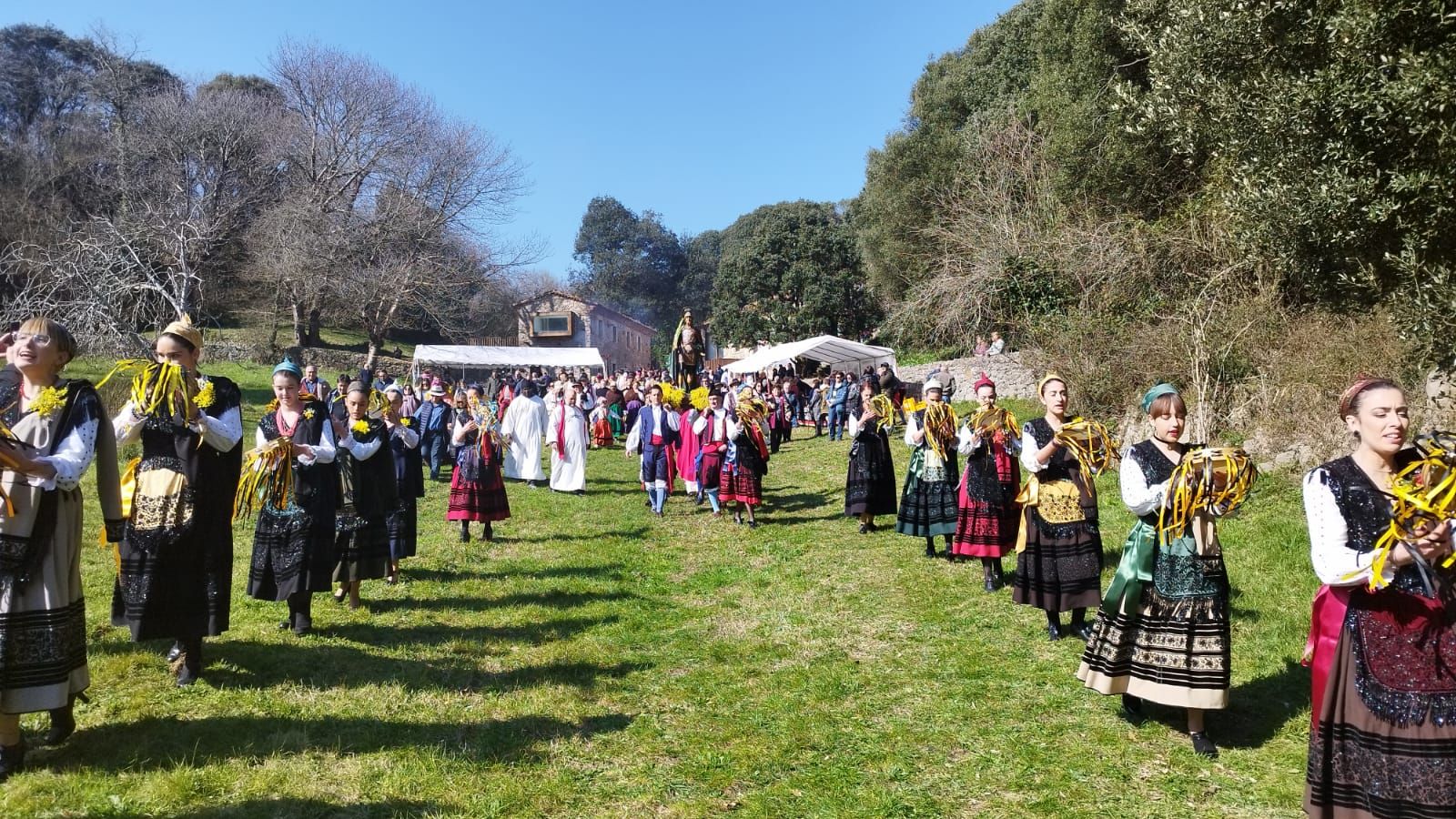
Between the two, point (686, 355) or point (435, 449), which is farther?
point (686, 355)

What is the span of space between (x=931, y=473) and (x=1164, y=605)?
192 inches

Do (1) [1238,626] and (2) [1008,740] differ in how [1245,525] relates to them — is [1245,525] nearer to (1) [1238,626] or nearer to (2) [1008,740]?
(1) [1238,626]

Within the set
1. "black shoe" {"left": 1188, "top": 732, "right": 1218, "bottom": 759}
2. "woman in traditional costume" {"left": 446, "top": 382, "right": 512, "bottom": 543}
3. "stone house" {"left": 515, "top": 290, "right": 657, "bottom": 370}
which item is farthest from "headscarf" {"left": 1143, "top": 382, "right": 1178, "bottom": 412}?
"stone house" {"left": 515, "top": 290, "right": 657, "bottom": 370}

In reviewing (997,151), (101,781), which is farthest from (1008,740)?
(997,151)

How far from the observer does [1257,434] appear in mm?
11219

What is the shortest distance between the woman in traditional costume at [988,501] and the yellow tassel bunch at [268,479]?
5610 mm

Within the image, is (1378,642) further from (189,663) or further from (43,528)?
(189,663)

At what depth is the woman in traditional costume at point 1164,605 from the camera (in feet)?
15.1

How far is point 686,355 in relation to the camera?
1819 cm

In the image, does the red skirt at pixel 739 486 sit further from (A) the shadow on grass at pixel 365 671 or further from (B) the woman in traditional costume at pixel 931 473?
(A) the shadow on grass at pixel 365 671

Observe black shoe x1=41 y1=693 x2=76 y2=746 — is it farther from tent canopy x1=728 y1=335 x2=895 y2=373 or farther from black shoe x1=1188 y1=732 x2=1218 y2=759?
tent canopy x1=728 y1=335 x2=895 y2=373

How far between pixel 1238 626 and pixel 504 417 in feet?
42.5

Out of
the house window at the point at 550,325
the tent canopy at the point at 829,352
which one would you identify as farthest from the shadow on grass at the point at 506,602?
the house window at the point at 550,325

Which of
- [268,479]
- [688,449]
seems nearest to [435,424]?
[688,449]
